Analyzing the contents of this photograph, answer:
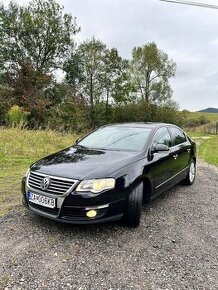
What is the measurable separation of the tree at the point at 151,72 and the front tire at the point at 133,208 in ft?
96.9

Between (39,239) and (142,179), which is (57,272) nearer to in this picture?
(39,239)

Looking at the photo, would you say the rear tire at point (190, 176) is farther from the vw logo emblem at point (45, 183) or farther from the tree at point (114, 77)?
the tree at point (114, 77)

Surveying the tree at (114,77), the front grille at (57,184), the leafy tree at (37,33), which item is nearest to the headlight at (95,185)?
the front grille at (57,184)

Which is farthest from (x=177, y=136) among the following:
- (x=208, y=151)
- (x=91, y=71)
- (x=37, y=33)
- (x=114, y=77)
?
(x=114, y=77)

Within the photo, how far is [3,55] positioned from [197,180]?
1916 cm

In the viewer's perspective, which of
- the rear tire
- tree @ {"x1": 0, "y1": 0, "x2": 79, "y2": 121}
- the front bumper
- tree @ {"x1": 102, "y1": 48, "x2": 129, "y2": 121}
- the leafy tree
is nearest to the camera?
the front bumper

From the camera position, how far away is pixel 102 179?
3.47 m

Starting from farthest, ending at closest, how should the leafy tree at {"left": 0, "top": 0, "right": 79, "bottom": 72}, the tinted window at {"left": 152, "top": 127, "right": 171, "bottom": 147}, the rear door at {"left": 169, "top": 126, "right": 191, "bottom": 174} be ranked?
the leafy tree at {"left": 0, "top": 0, "right": 79, "bottom": 72} → the rear door at {"left": 169, "top": 126, "right": 191, "bottom": 174} → the tinted window at {"left": 152, "top": 127, "right": 171, "bottom": 147}

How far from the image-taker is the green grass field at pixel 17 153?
5.15 meters

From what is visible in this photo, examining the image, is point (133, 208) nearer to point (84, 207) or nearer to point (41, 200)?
point (84, 207)

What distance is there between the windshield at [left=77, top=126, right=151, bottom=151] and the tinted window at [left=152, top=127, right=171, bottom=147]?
0.16 meters

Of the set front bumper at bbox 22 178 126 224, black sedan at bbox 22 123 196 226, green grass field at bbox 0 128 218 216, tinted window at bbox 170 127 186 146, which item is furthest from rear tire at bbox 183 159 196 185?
green grass field at bbox 0 128 218 216

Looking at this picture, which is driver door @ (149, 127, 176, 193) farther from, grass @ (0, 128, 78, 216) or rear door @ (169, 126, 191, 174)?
grass @ (0, 128, 78, 216)

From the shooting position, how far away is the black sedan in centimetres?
341
